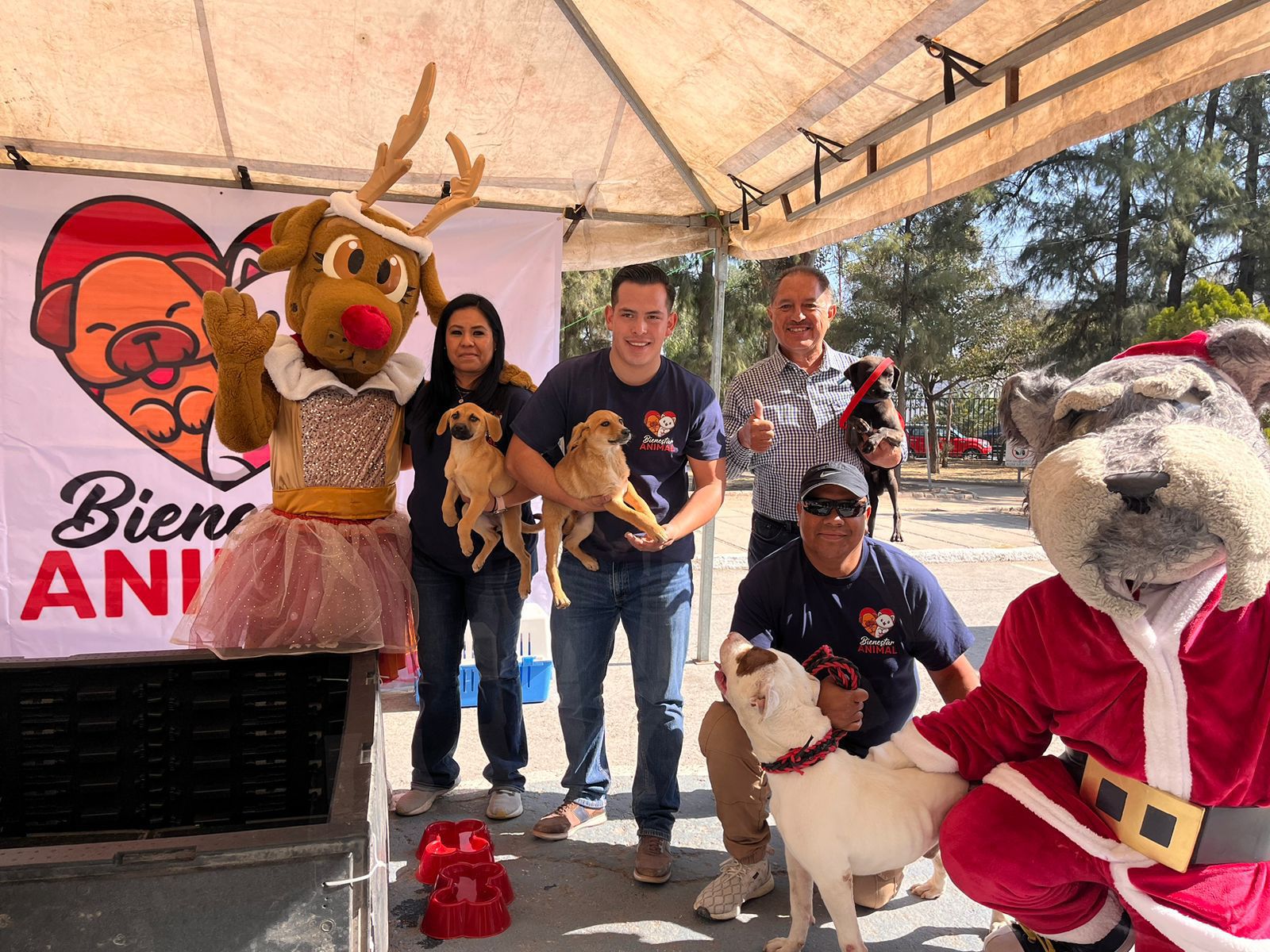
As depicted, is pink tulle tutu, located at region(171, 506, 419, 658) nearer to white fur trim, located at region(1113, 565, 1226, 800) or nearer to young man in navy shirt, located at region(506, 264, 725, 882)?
young man in navy shirt, located at region(506, 264, 725, 882)

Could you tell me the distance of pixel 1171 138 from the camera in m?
17.9

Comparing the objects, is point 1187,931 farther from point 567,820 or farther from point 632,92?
point 632,92

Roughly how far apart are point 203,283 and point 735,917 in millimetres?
3677

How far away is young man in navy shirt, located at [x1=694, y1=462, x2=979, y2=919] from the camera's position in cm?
252

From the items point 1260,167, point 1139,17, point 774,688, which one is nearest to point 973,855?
point 774,688

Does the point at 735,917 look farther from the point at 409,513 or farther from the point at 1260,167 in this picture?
the point at 1260,167

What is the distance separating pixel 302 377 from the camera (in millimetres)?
2541

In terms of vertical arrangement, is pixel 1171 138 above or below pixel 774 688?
above

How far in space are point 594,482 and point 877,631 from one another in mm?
921

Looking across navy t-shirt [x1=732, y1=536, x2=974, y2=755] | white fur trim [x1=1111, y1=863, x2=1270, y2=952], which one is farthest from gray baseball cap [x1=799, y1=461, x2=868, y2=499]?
white fur trim [x1=1111, y1=863, x2=1270, y2=952]

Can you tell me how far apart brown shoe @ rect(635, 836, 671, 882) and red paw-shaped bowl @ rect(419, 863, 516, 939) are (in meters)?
0.45

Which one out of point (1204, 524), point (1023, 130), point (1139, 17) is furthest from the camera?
point (1023, 130)

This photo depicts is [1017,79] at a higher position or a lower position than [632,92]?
lower

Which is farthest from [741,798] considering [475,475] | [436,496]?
[436,496]
